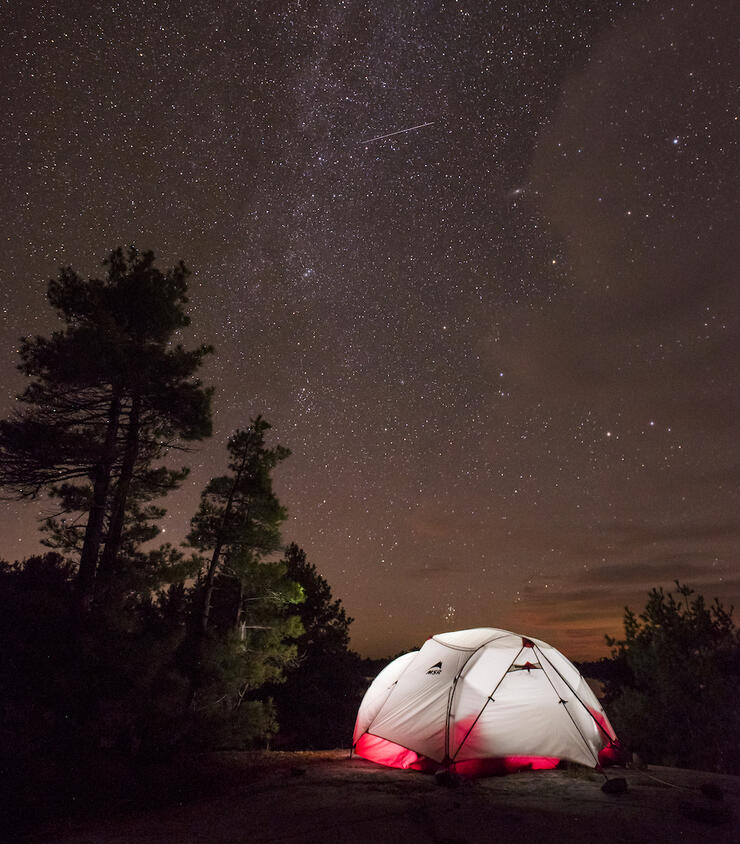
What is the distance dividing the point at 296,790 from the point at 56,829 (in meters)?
2.97

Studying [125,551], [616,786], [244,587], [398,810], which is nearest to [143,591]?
[125,551]

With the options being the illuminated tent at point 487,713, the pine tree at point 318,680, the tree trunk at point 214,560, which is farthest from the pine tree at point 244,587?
the pine tree at point 318,680

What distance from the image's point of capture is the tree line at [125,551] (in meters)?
8.46

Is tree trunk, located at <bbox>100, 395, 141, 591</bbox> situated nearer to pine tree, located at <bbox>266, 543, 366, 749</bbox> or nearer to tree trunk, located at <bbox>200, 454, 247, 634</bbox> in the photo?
tree trunk, located at <bbox>200, 454, 247, 634</bbox>

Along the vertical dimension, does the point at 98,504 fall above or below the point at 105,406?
below

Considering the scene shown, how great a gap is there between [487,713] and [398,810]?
10.5ft

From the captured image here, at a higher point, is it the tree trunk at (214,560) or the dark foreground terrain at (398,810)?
the tree trunk at (214,560)

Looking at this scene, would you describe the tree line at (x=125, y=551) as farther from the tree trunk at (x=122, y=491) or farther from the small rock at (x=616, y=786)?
the small rock at (x=616, y=786)

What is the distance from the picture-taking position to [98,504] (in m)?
11.4

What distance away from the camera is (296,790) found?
7262 millimetres

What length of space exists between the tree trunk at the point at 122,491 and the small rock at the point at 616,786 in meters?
10.1

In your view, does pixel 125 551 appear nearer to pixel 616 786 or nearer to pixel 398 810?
pixel 398 810

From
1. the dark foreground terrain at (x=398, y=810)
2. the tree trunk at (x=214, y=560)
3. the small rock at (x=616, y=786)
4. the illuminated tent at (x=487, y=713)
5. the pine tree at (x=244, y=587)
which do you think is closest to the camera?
the dark foreground terrain at (x=398, y=810)

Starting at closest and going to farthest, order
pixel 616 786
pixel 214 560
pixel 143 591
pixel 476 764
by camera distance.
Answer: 1. pixel 616 786
2. pixel 476 764
3. pixel 143 591
4. pixel 214 560
